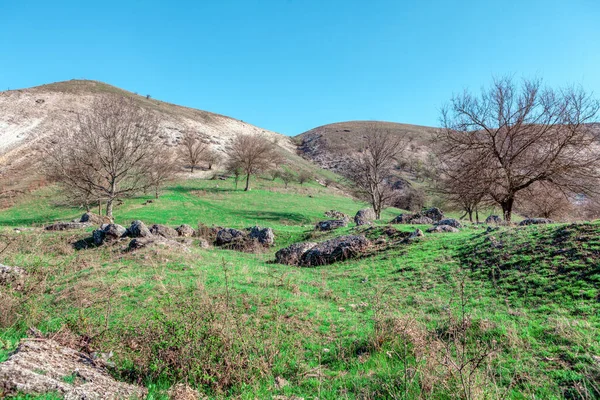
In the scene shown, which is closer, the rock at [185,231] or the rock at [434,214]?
the rock at [185,231]

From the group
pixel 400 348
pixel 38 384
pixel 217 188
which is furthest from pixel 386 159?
pixel 38 384

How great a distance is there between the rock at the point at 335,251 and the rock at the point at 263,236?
5315mm

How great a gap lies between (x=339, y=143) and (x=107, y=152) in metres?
80.6

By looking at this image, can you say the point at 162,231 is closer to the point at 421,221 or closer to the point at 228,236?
the point at 228,236

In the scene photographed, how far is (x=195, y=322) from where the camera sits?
202 inches

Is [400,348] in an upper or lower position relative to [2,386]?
lower

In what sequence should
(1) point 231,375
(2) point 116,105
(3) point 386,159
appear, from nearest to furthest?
(1) point 231,375
(2) point 116,105
(3) point 386,159

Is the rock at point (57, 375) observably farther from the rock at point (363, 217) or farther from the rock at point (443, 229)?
the rock at point (363, 217)

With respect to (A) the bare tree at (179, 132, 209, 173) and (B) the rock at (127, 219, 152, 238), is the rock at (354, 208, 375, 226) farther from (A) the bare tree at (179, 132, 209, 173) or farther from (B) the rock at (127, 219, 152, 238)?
(A) the bare tree at (179, 132, 209, 173)

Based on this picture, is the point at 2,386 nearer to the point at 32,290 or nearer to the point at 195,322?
the point at 195,322

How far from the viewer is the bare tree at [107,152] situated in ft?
85.4

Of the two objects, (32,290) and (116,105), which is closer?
(32,290)

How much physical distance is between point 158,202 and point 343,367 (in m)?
37.3

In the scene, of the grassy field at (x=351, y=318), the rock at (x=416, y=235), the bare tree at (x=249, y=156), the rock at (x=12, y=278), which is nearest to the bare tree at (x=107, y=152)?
the grassy field at (x=351, y=318)
